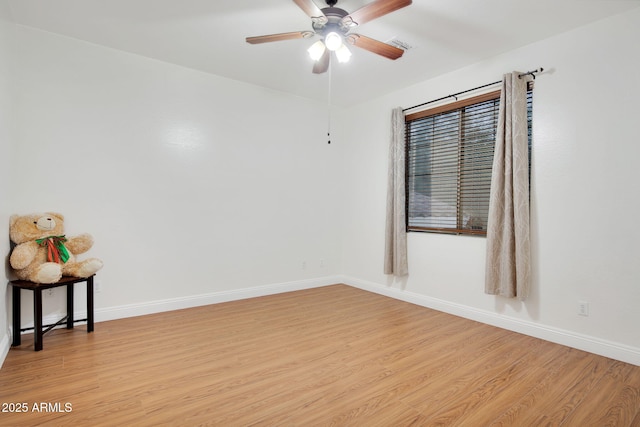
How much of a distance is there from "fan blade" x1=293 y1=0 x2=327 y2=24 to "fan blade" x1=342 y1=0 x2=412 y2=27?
0.51 ft

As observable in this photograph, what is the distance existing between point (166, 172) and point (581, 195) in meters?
4.06

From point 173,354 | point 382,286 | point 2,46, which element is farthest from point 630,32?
point 2,46

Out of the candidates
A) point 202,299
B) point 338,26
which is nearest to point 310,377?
point 202,299

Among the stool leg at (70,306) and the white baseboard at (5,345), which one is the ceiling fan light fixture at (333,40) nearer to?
the stool leg at (70,306)

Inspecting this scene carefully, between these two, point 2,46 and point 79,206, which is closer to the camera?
point 2,46

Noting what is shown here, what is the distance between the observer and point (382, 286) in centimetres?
462

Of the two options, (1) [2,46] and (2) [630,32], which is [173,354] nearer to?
(1) [2,46]

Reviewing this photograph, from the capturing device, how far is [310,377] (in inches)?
90.4

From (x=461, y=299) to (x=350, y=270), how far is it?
183cm

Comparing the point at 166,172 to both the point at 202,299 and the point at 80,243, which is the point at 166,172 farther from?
the point at 202,299

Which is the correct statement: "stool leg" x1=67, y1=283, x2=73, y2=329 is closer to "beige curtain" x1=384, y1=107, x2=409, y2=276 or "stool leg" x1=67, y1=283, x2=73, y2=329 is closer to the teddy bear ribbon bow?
the teddy bear ribbon bow

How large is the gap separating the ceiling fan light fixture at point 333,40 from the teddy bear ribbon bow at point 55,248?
2819 millimetres

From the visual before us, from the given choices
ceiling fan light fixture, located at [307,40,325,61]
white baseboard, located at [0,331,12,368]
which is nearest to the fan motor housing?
ceiling fan light fixture, located at [307,40,325,61]

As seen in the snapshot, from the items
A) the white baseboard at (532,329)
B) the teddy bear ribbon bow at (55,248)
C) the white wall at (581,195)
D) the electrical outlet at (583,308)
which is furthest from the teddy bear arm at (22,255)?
the electrical outlet at (583,308)
